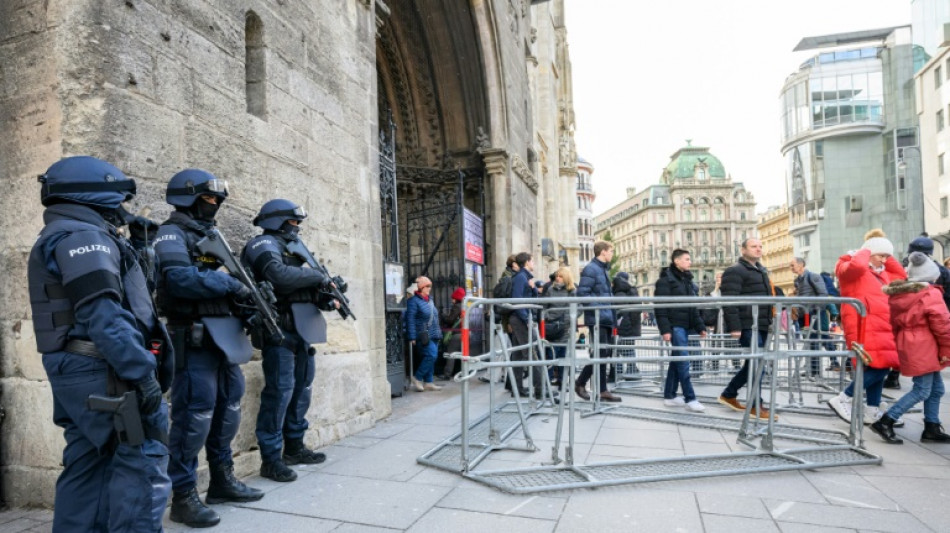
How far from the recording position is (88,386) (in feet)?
8.46

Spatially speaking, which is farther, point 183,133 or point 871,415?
point 871,415

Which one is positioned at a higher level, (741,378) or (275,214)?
(275,214)

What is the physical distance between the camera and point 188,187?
363 cm

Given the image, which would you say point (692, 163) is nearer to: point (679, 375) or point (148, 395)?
point (679, 375)

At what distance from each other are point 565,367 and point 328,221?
2614 mm

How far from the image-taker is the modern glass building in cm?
5181

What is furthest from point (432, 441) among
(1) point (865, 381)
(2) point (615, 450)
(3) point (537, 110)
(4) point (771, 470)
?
(3) point (537, 110)

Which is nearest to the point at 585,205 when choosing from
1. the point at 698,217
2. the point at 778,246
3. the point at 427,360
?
the point at 698,217

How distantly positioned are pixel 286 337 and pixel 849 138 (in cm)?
6443

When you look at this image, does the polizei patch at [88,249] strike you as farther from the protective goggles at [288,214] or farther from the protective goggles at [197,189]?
the protective goggles at [288,214]

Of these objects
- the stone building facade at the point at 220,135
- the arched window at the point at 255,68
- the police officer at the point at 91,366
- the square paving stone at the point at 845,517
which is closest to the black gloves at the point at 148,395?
the police officer at the point at 91,366

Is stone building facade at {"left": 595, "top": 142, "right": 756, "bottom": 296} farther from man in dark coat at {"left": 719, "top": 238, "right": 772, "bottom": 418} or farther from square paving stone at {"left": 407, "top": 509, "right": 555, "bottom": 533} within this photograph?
square paving stone at {"left": 407, "top": 509, "right": 555, "bottom": 533}

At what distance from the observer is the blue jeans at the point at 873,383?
18.0ft

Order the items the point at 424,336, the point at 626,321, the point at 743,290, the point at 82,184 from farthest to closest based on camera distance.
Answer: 1. the point at 626,321
2. the point at 424,336
3. the point at 743,290
4. the point at 82,184
